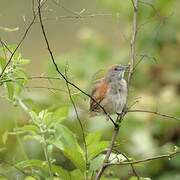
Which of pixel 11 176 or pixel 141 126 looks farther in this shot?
pixel 141 126

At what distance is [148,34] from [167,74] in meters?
0.45

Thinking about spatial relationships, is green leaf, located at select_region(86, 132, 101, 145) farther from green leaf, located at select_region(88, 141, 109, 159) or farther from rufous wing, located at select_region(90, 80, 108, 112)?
rufous wing, located at select_region(90, 80, 108, 112)

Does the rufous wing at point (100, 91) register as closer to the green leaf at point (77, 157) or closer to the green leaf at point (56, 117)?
the green leaf at point (56, 117)

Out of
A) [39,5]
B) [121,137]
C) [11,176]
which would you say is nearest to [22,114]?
[121,137]

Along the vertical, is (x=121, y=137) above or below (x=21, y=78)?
above

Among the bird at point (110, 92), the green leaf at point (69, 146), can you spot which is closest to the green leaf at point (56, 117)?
the green leaf at point (69, 146)

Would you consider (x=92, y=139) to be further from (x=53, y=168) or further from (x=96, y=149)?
(x=53, y=168)

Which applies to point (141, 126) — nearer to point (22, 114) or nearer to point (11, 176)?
point (22, 114)

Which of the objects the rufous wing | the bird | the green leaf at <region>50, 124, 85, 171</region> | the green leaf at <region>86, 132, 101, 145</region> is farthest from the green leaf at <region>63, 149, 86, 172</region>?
the rufous wing

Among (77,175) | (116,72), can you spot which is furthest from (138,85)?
(77,175)

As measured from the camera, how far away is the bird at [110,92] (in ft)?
12.3

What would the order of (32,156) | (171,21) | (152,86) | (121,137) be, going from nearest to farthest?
(32,156)
(121,137)
(152,86)
(171,21)

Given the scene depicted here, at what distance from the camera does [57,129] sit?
3.20 metres

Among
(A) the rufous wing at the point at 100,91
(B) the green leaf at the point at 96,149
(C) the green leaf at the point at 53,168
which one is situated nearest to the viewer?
(C) the green leaf at the point at 53,168
